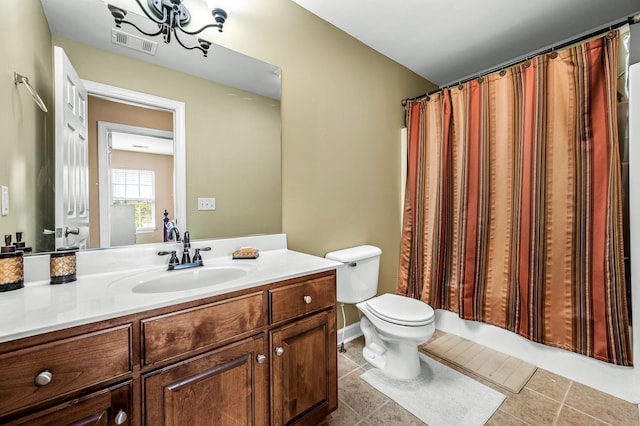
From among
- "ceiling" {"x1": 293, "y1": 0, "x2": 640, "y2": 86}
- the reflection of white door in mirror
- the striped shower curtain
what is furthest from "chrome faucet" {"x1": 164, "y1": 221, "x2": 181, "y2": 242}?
A: the striped shower curtain

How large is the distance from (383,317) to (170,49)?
1.84 meters

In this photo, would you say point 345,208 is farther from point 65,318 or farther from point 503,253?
point 65,318

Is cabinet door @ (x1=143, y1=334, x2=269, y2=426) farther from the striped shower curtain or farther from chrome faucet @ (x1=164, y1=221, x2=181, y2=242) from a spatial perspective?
the striped shower curtain

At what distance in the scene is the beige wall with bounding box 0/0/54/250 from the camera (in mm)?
947

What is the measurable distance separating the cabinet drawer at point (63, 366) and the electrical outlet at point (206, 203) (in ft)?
2.57

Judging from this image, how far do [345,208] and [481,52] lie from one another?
5.74 ft

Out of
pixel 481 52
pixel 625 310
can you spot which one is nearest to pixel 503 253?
pixel 625 310

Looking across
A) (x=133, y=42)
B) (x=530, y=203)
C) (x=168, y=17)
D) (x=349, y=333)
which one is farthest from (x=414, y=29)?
(x=349, y=333)

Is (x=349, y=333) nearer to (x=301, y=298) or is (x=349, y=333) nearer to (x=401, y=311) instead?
(x=401, y=311)

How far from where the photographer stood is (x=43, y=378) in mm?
647

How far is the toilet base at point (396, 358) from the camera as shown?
1.70 m

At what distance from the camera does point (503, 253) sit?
6.40 ft

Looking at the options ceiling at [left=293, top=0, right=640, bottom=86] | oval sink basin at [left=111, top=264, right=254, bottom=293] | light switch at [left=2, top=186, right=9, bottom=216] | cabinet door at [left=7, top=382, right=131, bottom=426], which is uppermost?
ceiling at [left=293, top=0, right=640, bottom=86]

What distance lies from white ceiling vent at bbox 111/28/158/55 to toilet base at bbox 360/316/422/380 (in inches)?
78.7
